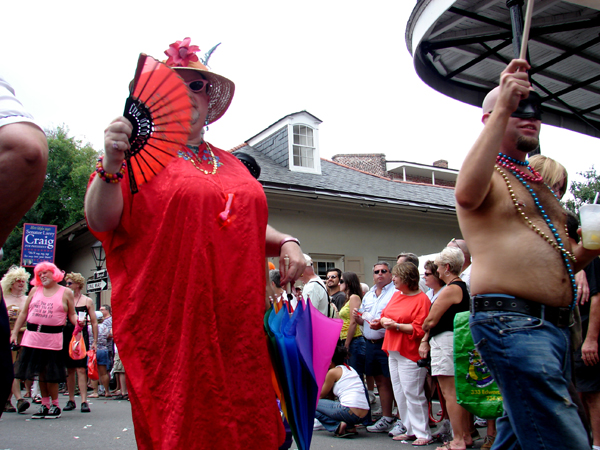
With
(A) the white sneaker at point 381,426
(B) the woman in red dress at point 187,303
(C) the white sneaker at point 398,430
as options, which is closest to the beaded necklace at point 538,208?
(B) the woman in red dress at point 187,303

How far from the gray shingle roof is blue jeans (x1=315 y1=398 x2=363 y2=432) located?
21.2 ft

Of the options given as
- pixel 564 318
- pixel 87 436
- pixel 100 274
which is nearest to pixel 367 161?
pixel 100 274

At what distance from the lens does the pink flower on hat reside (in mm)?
2354

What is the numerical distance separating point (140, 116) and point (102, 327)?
10728 millimetres

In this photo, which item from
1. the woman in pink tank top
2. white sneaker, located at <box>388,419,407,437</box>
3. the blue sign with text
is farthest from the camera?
the blue sign with text

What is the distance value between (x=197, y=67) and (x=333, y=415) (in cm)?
451

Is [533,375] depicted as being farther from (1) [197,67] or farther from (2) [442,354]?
(2) [442,354]

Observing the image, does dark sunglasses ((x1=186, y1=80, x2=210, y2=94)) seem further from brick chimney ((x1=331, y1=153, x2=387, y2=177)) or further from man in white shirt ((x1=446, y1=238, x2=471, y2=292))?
brick chimney ((x1=331, y1=153, x2=387, y2=177))

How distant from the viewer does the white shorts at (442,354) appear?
4.95 meters

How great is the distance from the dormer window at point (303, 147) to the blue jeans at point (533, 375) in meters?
13.2

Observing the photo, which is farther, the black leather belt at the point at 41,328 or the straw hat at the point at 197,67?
the black leather belt at the point at 41,328

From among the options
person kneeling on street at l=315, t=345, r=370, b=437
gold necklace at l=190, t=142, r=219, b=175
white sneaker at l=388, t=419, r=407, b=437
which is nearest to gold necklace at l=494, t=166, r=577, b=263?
gold necklace at l=190, t=142, r=219, b=175

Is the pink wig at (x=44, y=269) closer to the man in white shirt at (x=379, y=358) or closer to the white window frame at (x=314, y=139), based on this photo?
the man in white shirt at (x=379, y=358)

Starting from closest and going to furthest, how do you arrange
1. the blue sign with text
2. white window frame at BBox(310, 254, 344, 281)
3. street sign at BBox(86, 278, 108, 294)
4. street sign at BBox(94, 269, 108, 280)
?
white window frame at BBox(310, 254, 344, 281), street sign at BBox(86, 278, 108, 294), street sign at BBox(94, 269, 108, 280), the blue sign with text
